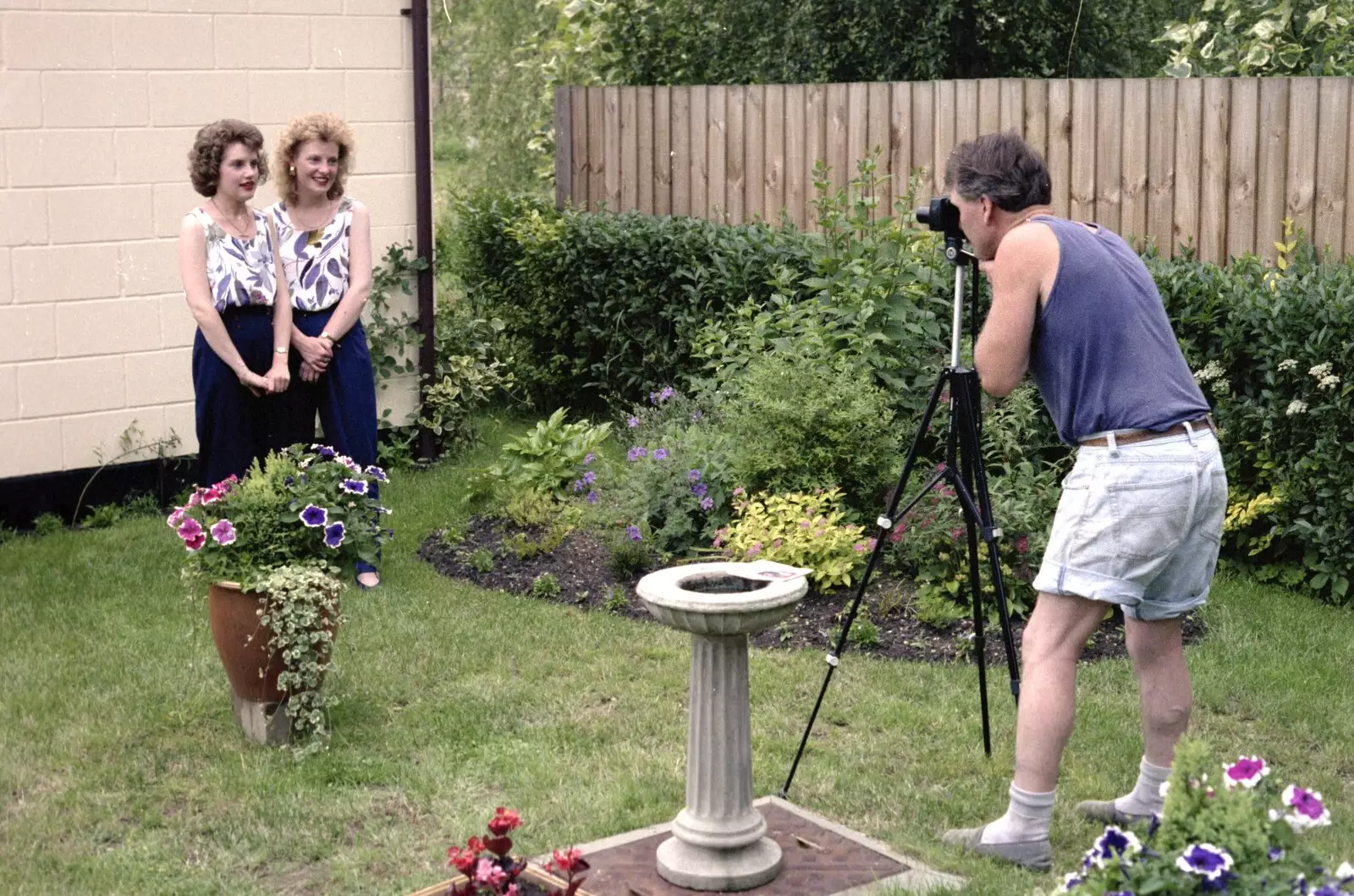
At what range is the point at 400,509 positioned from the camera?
825cm

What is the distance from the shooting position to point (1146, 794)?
14.3ft

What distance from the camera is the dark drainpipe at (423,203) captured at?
29.2 feet

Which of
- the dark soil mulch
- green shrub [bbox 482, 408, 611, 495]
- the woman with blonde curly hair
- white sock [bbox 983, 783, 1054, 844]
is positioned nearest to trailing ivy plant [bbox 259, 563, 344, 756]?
the dark soil mulch

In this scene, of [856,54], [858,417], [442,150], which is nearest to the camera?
[858,417]

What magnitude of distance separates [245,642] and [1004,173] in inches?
107

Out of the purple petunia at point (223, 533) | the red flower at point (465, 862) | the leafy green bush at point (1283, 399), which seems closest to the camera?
the red flower at point (465, 862)

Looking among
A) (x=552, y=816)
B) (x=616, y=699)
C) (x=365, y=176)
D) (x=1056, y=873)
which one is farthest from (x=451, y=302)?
(x=1056, y=873)

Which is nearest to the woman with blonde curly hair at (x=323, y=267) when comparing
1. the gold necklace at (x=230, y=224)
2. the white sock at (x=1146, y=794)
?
the gold necklace at (x=230, y=224)

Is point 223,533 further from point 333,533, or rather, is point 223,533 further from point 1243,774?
point 1243,774

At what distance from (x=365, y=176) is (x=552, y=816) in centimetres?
524

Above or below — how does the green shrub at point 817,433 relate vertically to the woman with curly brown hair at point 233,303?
below

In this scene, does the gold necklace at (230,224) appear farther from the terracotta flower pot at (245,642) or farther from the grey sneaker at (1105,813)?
the grey sneaker at (1105,813)

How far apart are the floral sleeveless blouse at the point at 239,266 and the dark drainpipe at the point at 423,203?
224cm

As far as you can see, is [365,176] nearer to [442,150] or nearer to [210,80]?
[210,80]
